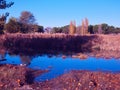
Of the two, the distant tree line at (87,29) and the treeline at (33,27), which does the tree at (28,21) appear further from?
the distant tree line at (87,29)

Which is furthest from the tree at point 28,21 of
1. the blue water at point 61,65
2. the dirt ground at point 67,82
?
the dirt ground at point 67,82

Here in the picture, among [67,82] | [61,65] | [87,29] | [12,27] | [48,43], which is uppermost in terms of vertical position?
[12,27]

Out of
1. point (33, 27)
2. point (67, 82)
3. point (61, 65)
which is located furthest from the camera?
point (33, 27)

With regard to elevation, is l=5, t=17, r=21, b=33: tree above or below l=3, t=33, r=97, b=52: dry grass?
above

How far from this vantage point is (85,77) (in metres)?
18.9

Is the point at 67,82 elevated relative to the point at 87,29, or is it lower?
lower

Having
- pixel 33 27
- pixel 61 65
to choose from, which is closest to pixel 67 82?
pixel 61 65

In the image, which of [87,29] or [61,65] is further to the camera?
[87,29]

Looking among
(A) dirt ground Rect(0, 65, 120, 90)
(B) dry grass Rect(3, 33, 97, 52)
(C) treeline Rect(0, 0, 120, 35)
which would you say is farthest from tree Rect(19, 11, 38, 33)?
(A) dirt ground Rect(0, 65, 120, 90)

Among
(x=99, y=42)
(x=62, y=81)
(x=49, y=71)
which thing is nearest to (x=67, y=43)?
(x=99, y=42)

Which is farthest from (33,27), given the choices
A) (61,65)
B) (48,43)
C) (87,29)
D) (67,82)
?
(67,82)

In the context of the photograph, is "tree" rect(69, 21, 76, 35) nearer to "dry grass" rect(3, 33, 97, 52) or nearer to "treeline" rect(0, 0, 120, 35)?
"treeline" rect(0, 0, 120, 35)

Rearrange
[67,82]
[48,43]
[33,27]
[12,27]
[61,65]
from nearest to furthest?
1. [67,82]
2. [61,65]
3. [48,43]
4. [12,27]
5. [33,27]

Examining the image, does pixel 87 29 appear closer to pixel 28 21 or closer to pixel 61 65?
pixel 28 21
